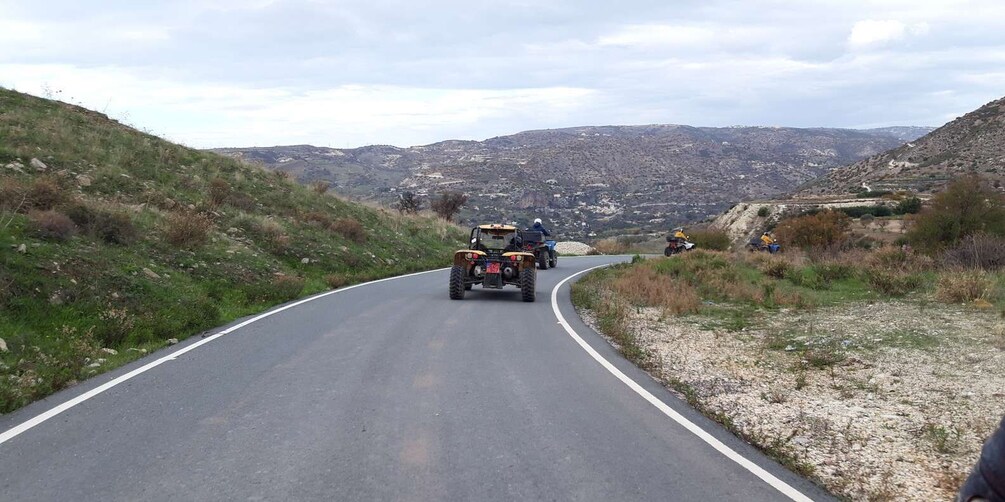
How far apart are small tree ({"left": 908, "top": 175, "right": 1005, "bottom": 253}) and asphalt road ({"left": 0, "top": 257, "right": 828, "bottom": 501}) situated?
67.3 feet

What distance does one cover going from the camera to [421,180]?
101250mm

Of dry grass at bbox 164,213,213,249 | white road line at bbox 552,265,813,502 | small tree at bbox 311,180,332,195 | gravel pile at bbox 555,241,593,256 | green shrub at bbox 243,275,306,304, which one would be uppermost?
small tree at bbox 311,180,332,195

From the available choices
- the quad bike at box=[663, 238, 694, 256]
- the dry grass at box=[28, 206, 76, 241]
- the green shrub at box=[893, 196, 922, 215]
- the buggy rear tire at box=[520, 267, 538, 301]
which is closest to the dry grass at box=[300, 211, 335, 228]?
the buggy rear tire at box=[520, 267, 538, 301]

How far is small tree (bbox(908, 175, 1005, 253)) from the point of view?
2469cm

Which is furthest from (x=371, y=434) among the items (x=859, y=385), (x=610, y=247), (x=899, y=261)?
(x=610, y=247)

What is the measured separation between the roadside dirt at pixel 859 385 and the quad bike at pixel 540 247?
13101 mm

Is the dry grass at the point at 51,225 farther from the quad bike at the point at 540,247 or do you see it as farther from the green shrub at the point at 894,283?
the green shrub at the point at 894,283

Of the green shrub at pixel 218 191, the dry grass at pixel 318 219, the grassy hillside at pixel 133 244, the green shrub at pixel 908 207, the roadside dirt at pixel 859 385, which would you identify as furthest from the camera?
the green shrub at pixel 908 207

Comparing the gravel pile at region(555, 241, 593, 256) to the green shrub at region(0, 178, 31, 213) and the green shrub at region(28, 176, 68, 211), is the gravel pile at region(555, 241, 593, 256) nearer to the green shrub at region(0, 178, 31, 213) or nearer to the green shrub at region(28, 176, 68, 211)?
the green shrub at region(28, 176, 68, 211)

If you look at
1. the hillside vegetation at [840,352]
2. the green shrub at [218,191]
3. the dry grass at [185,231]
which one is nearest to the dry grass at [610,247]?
the hillside vegetation at [840,352]

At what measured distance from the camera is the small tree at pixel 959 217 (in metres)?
24.7

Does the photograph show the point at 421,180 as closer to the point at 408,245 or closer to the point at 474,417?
the point at 408,245

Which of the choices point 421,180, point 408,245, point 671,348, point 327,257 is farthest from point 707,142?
→ point 671,348

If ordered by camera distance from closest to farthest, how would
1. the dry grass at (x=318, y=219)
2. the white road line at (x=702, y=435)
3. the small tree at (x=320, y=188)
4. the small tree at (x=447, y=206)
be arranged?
the white road line at (x=702, y=435)
the dry grass at (x=318, y=219)
the small tree at (x=320, y=188)
the small tree at (x=447, y=206)
